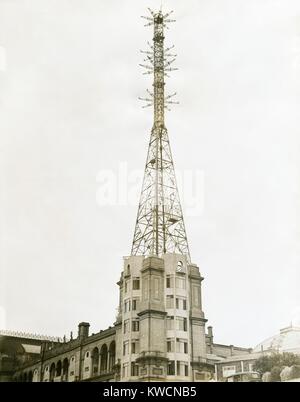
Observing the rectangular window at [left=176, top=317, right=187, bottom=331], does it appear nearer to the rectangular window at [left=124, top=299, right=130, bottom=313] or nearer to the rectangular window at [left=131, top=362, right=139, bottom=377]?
the rectangular window at [left=124, top=299, right=130, bottom=313]

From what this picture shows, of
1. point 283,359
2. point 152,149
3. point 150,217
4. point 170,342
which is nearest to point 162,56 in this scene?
point 152,149

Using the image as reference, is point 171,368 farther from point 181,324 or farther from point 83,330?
point 83,330

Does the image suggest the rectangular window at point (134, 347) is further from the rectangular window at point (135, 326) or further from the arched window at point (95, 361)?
the arched window at point (95, 361)

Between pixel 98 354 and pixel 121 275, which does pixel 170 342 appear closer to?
pixel 121 275

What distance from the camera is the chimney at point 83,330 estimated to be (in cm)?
5458

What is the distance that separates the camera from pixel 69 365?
187ft

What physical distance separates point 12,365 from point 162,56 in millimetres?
51421

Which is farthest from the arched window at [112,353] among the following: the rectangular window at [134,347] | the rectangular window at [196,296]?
the rectangular window at [196,296]

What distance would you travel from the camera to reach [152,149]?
158 ft

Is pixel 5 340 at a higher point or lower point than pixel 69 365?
higher
